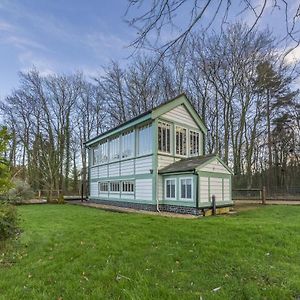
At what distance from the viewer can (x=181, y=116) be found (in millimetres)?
16609

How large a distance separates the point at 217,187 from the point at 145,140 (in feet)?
15.3

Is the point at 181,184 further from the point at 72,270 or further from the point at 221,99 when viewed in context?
the point at 221,99

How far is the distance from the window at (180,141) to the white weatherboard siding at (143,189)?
2.58m

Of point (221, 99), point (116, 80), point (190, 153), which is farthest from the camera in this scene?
point (116, 80)

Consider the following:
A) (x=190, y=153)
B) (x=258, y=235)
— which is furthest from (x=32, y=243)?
(x=190, y=153)

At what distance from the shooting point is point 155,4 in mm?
2822

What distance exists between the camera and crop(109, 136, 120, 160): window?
1915cm

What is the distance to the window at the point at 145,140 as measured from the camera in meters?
15.5

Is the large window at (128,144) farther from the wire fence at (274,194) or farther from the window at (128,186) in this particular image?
the wire fence at (274,194)

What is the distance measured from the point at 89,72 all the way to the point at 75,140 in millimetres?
8137

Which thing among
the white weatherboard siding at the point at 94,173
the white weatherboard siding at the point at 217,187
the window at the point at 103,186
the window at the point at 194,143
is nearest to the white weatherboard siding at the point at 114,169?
the window at the point at 103,186

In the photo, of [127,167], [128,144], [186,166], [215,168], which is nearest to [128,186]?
[127,167]

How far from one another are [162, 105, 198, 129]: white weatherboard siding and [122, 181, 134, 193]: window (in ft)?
14.9

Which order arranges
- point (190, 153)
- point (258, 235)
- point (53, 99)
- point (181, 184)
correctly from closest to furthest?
1. point (258, 235)
2. point (181, 184)
3. point (190, 153)
4. point (53, 99)
